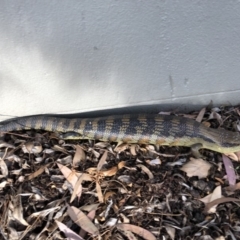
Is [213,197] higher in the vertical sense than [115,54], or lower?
lower

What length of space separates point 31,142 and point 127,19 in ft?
4.86

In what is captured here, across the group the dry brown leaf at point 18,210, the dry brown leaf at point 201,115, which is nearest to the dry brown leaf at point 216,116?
the dry brown leaf at point 201,115

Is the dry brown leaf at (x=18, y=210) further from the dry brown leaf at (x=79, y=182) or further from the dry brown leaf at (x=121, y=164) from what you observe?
the dry brown leaf at (x=121, y=164)

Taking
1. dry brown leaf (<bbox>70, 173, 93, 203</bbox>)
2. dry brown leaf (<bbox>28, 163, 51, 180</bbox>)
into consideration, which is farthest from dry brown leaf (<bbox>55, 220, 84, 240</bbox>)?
dry brown leaf (<bbox>28, 163, 51, 180</bbox>)

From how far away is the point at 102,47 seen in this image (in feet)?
9.83

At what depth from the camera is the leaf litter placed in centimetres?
286

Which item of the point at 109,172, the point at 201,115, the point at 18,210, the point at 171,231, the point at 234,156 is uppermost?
the point at 18,210

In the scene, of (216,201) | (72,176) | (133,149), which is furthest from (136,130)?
(216,201)

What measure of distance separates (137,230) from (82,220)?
0.44 meters

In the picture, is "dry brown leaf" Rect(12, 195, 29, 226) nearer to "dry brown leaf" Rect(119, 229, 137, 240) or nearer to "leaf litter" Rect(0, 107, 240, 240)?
"leaf litter" Rect(0, 107, 240, 240)

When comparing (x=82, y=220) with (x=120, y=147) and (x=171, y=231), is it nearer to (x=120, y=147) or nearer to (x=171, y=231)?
(x=171, y=231)

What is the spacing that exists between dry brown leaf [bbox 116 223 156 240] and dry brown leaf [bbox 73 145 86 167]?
716mm

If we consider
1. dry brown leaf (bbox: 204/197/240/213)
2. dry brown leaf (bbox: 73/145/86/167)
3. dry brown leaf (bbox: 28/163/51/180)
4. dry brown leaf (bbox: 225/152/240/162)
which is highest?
dry brown leaf (bbox: 28/163/51/180)

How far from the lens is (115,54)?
3076 millimetres
